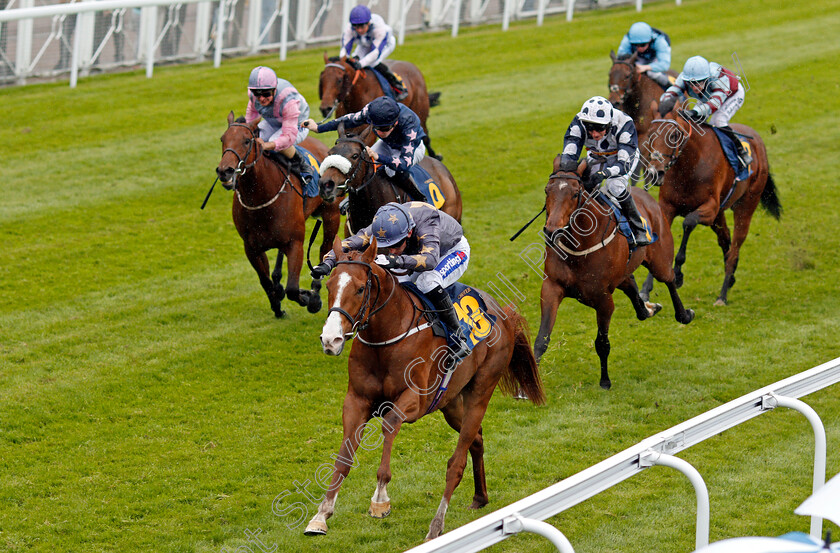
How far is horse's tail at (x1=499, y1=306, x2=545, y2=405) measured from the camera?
19.4 feet

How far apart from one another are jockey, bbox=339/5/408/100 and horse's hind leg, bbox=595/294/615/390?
15.3 ft

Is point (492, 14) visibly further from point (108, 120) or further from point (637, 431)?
point (637, 431)

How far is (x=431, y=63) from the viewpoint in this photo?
55.7 feet

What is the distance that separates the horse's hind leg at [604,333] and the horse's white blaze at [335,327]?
314 cm

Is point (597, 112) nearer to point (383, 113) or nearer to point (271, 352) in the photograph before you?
point (383, 113)

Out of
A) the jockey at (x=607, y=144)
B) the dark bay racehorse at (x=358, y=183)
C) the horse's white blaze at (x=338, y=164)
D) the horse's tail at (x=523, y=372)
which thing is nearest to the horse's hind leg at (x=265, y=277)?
the dark bay racehorse at (x=358, y=183)

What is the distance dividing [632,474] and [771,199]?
727 cm

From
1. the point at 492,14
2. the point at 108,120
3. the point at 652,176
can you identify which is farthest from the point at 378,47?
the point at 492,14

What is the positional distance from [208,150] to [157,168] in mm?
864

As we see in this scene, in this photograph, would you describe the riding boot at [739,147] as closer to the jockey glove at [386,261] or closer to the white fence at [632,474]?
the white fence at [632,474]

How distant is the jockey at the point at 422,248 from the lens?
16.4 ft

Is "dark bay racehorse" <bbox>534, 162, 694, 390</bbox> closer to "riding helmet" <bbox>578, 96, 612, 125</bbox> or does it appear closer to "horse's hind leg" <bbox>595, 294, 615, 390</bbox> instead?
"horse's hind leg" <bbox>595, 294, 615, 390</bbox>

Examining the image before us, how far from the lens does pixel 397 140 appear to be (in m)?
7.60

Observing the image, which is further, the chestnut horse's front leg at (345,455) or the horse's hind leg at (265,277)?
the horse's hind leg at (265,277)
